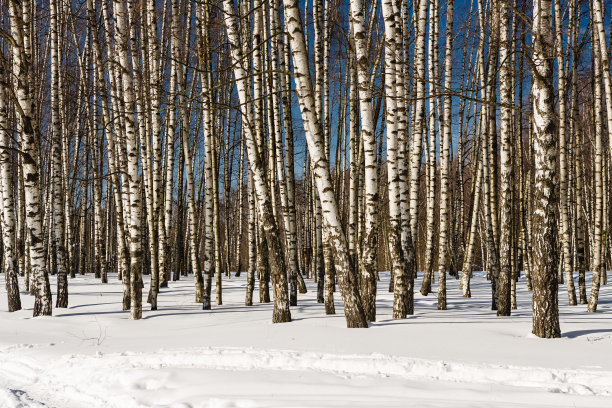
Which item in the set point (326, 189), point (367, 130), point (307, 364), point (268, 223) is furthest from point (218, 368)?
point (367, 130)

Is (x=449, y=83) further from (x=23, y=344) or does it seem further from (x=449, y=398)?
(x=23, y=344)

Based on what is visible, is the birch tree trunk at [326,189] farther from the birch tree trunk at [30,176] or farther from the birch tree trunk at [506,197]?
the birch tree trunk at [30,176]

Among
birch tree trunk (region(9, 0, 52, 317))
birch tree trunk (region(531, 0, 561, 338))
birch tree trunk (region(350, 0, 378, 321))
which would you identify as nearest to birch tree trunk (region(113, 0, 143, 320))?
birch tree trunk (region(9, 0, 52, 317))

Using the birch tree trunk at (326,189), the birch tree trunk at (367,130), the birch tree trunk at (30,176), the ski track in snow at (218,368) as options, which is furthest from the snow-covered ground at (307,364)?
the birch tree trunk at (367,130)

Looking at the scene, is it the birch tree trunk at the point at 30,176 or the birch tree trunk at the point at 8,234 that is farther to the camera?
the birch tree trunk at the point at 8,234

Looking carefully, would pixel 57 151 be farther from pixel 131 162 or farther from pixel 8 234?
pixel 131 162

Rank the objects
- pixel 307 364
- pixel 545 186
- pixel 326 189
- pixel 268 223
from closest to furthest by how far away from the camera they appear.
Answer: pixel 307 364 → pixel 545 186 → pixel 326 189 → pixel 268 223

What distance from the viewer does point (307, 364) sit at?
15.3 feet

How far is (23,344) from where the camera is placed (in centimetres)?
598

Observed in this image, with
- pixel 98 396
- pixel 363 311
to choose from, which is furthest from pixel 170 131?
pixel 98 396

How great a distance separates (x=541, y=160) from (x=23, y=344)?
7.02 meters

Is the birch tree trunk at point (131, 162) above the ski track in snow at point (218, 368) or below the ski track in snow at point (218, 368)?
above

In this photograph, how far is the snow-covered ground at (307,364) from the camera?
3754 millimetres

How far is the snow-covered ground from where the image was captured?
3.75 metres
